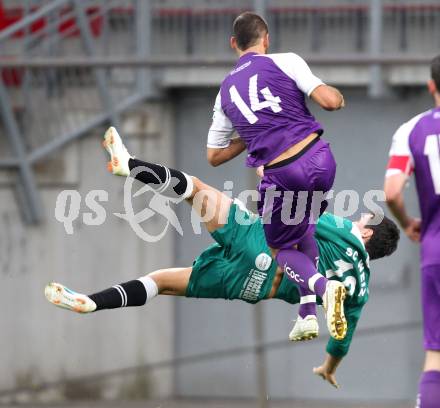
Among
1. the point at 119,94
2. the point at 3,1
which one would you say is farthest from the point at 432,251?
the point at 3,1

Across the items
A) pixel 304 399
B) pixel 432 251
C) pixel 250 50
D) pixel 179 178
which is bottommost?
pixel 304 399

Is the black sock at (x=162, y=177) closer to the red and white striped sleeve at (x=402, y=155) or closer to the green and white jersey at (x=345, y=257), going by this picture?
the green and white jersey at (x=345, y=257)

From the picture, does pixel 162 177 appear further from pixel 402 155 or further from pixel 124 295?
pixel 402 155

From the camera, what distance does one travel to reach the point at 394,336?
30.6ft

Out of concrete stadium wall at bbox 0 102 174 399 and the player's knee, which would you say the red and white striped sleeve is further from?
concrete stadium wall at bbox 0 102 174 399

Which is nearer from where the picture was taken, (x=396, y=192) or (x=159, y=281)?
(x=396, y=192)

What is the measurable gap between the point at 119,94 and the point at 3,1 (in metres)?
1.80

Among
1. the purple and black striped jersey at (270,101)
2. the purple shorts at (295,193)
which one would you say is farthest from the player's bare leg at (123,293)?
the purple and black striped jersey at (270,101)

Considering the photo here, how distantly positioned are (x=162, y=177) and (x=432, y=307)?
2019mm

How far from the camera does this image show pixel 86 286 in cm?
948

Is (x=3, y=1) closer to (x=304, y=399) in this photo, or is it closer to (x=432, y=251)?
(x=304, y=399)

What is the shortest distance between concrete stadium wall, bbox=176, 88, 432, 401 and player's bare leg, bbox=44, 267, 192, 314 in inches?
55.8

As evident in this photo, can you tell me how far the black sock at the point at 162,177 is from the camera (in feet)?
25.2

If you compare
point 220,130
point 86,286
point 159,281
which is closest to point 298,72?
point 220,130
